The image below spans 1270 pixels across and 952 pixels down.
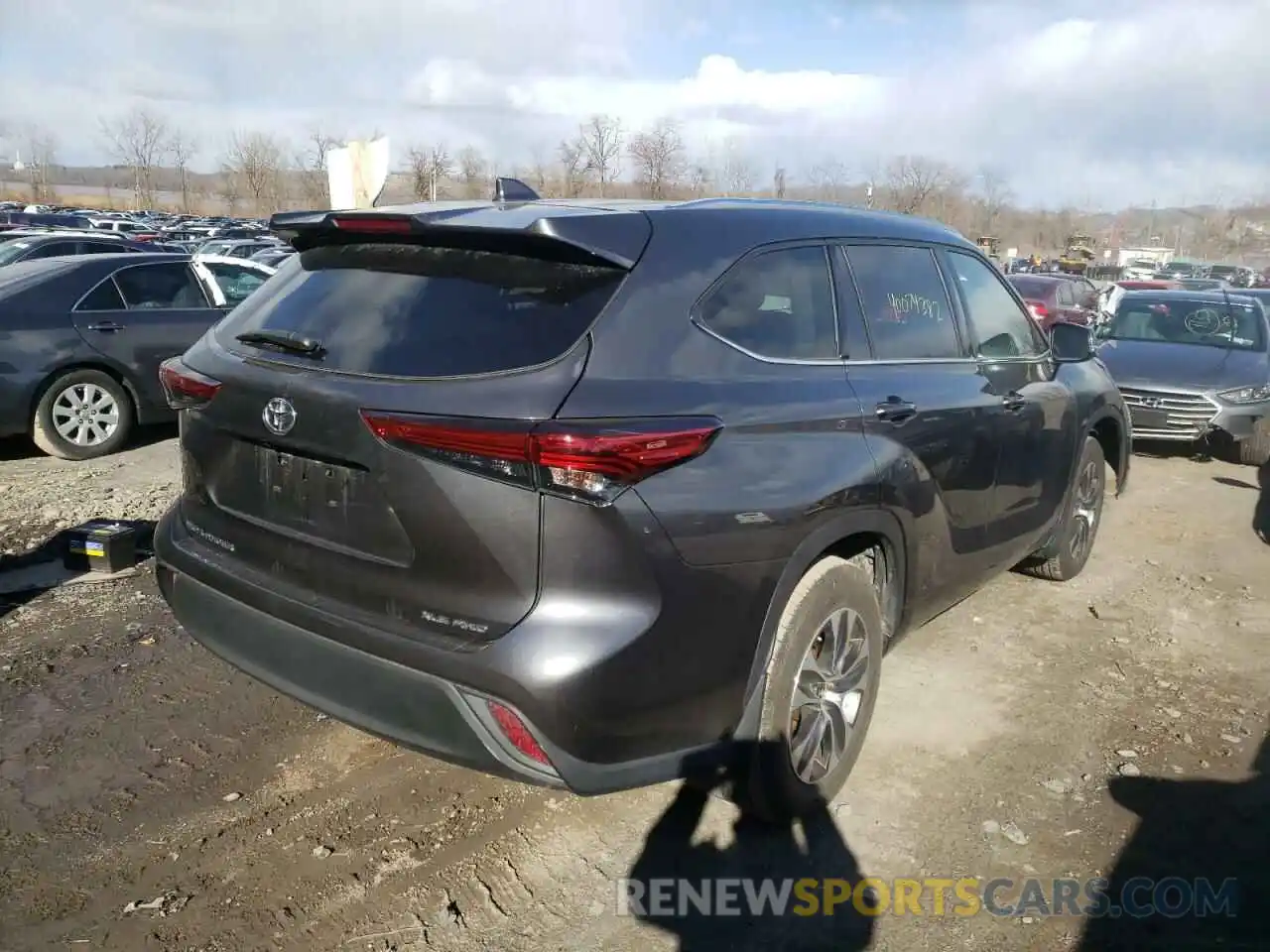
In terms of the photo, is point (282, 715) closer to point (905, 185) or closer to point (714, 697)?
point (714, 697)

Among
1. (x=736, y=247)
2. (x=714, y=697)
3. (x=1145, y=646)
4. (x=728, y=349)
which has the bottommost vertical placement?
(x=1145, y=646)

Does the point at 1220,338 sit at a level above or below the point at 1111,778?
above

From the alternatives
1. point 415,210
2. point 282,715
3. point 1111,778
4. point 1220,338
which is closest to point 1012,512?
point 1111,778

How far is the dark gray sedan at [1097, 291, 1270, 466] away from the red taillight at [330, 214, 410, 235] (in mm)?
7328

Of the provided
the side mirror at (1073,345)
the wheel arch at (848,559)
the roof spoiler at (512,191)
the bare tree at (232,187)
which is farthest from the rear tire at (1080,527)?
the bare tree at (232,187)

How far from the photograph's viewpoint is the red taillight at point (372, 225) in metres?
2.67

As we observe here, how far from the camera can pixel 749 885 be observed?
2.82 m

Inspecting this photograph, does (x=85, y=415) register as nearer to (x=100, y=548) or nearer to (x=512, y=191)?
(x=100, y=548)

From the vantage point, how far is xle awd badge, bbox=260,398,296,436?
8.34 feet

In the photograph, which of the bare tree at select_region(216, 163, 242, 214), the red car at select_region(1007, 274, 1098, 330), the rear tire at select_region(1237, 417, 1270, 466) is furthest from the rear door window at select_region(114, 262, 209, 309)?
the bare tree at select_region(216, 163, 242, 214)

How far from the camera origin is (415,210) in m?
2.86

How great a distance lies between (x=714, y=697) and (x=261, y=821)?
1.51 m

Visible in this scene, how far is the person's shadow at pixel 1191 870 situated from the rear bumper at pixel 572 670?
1312 millimetres

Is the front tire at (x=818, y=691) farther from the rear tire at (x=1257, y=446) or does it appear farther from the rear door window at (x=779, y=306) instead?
the rear tire at (x=1257, y=446)
